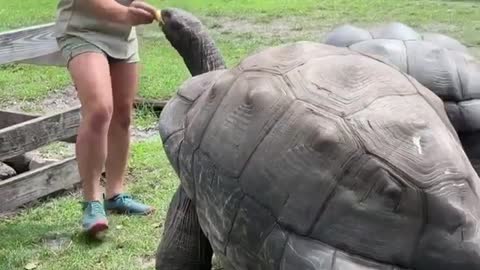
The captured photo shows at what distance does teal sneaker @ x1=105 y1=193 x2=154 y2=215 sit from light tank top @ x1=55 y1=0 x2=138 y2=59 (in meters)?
0.84

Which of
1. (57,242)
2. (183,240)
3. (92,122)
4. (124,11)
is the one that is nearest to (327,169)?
(183,240)

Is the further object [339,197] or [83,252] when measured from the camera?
[83,252]

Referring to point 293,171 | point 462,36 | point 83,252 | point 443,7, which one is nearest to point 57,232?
point 83,252

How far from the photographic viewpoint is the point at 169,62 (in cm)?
898

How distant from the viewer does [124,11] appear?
4102 millimetres

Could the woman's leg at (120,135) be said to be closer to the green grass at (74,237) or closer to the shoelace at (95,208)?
the green grass at (74,237)

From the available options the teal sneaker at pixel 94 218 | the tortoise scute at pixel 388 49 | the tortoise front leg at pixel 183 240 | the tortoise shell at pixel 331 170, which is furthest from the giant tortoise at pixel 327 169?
the teal sneaker at pixel 94 218

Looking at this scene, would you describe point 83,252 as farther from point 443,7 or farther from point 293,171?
point 443,7

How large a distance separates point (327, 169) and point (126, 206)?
2.37 meters

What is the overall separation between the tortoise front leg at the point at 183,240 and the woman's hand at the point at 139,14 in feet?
3.04

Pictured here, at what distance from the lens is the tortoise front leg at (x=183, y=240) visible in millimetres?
3514

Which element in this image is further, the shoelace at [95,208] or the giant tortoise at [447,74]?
the shoelace at [95,208]

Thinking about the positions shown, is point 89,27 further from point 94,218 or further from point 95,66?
point 94,218

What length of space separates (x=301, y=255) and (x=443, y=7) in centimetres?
1020
